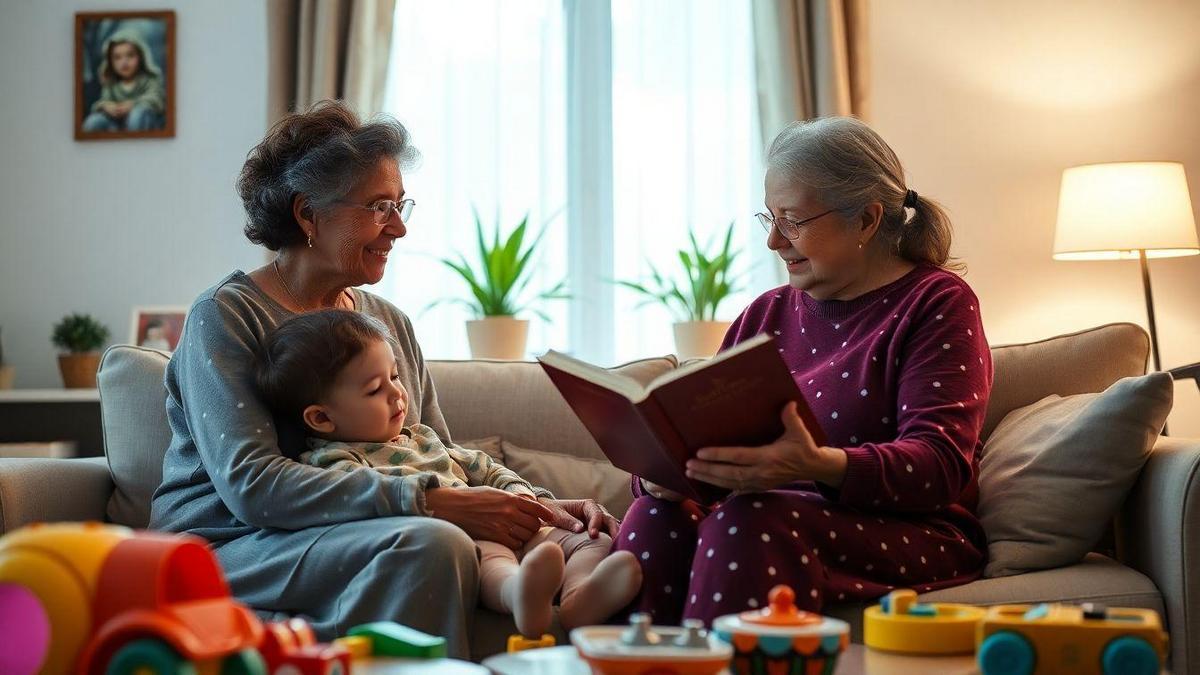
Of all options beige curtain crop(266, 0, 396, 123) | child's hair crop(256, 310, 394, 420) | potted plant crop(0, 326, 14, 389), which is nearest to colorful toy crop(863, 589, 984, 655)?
child's hair crop(256, 310, 394, 420)

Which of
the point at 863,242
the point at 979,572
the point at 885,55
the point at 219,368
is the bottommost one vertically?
the point at 979,572

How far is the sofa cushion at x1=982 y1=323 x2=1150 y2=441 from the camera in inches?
92.6

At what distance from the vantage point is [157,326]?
12.9 ft

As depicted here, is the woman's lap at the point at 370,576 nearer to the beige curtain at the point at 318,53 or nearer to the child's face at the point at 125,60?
the beige curtain at the point at 318,53

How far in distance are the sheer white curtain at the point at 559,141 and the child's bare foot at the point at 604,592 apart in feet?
7.57

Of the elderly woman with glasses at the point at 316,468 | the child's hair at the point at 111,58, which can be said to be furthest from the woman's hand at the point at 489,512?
the child's hair at the point at 111,58

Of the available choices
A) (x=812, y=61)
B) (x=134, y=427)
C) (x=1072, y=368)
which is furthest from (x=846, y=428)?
(x=812, y=61)

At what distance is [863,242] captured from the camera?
204cm

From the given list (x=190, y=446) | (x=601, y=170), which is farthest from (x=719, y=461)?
(x=601, y=170)

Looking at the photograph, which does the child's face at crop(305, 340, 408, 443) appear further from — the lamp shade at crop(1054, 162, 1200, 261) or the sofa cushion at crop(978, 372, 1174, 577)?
the lamp shade at crop(1054, 162, 1200, 261)

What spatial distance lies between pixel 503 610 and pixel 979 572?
2.50ft

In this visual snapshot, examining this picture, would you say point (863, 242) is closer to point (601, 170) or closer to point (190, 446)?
point (190, 446)

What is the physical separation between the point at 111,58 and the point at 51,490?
2.40 m

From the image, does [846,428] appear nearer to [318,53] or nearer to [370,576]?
[370,576]
